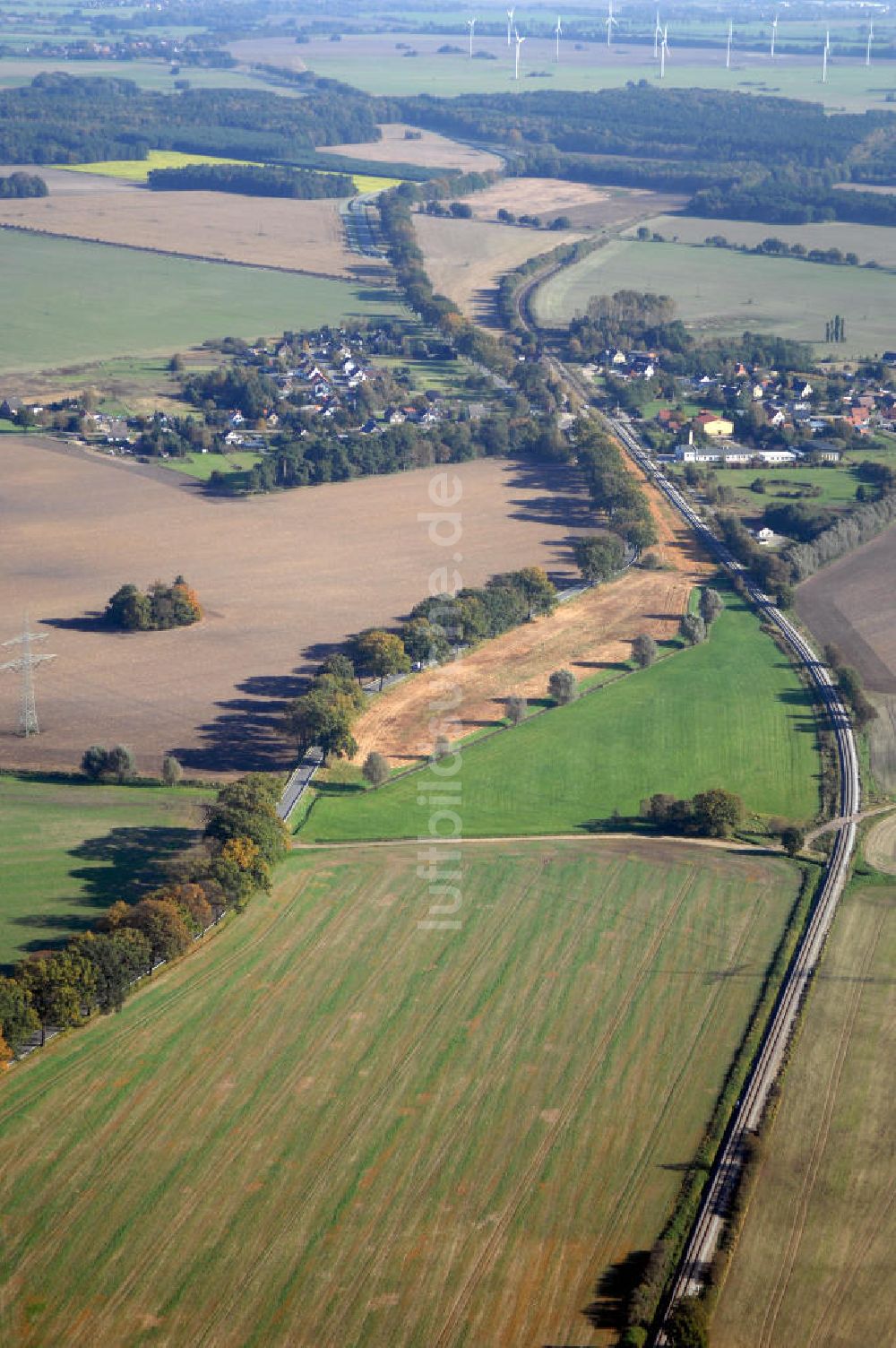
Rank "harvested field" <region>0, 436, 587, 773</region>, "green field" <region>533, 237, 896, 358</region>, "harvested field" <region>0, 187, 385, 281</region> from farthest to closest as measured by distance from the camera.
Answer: "harvested field" <region>0, 187, 385, 281</region>, "green field" <region>533, 237, 896, 358</region>, "harvested field" <region>0, 436, 587, 773</region>

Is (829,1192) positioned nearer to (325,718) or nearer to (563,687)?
(325,718)

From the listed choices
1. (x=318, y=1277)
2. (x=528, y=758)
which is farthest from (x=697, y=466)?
(x=318, y=1277)

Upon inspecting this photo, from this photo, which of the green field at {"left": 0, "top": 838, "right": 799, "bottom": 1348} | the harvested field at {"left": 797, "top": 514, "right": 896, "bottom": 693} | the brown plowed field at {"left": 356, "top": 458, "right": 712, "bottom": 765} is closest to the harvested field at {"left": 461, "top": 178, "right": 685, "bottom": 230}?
the harvested field at {"left": 797, "top": 514, "right": 896, "bottom": 693}

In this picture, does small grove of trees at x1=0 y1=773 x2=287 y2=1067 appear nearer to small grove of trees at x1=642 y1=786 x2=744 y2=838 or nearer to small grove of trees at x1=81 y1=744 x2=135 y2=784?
small grove of trees at x1=81 y1=744 x2=135 y2=784

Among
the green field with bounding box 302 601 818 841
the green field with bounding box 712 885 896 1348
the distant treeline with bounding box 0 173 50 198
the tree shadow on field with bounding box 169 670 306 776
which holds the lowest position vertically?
the green field with bounding box 302 601 818 841

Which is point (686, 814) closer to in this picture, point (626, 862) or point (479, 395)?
point (626, 862)
